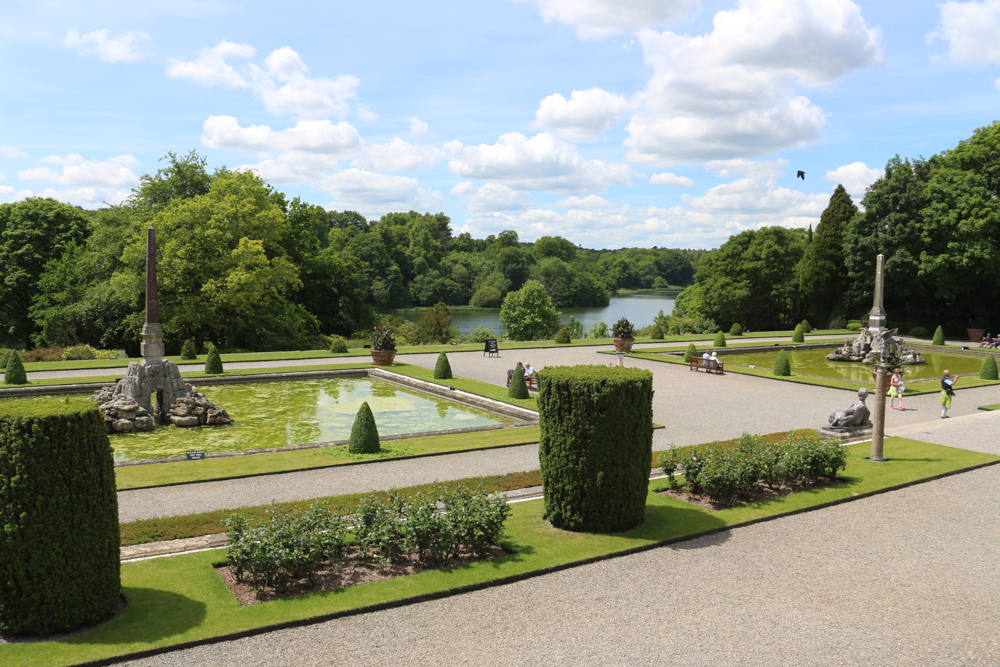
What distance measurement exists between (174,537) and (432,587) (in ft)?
12.8

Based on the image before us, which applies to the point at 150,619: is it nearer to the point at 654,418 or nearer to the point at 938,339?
the point at 654,418

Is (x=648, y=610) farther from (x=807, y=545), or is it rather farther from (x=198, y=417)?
(x=198, y=417)

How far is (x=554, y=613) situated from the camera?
7.40m

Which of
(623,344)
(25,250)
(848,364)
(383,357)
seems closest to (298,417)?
(383,357)

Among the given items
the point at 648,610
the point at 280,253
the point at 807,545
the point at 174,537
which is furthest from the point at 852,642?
the point at 280,253

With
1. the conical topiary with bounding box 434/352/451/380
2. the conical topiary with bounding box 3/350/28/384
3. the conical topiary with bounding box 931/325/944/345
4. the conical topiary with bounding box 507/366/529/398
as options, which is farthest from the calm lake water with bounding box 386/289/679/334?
the conical topiary with bounding box 3/350/28/384

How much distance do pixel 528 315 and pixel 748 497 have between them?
44782mm

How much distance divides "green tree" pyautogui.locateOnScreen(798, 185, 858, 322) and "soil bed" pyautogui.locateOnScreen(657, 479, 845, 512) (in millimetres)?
46010

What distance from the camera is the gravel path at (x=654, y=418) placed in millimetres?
11555

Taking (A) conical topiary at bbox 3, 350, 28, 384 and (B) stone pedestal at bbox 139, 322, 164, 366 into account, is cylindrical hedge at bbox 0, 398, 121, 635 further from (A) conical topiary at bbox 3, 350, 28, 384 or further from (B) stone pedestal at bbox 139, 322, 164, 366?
(A) conical topiary at bbox 3, 350, 28, 384

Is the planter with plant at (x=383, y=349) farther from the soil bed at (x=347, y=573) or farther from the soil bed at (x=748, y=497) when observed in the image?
the soil bed at (x=347, y=573)

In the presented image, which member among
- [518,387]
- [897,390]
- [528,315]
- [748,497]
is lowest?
[748,497]

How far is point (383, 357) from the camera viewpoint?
28516 mm

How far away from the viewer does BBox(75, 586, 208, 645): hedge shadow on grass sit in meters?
6.62
